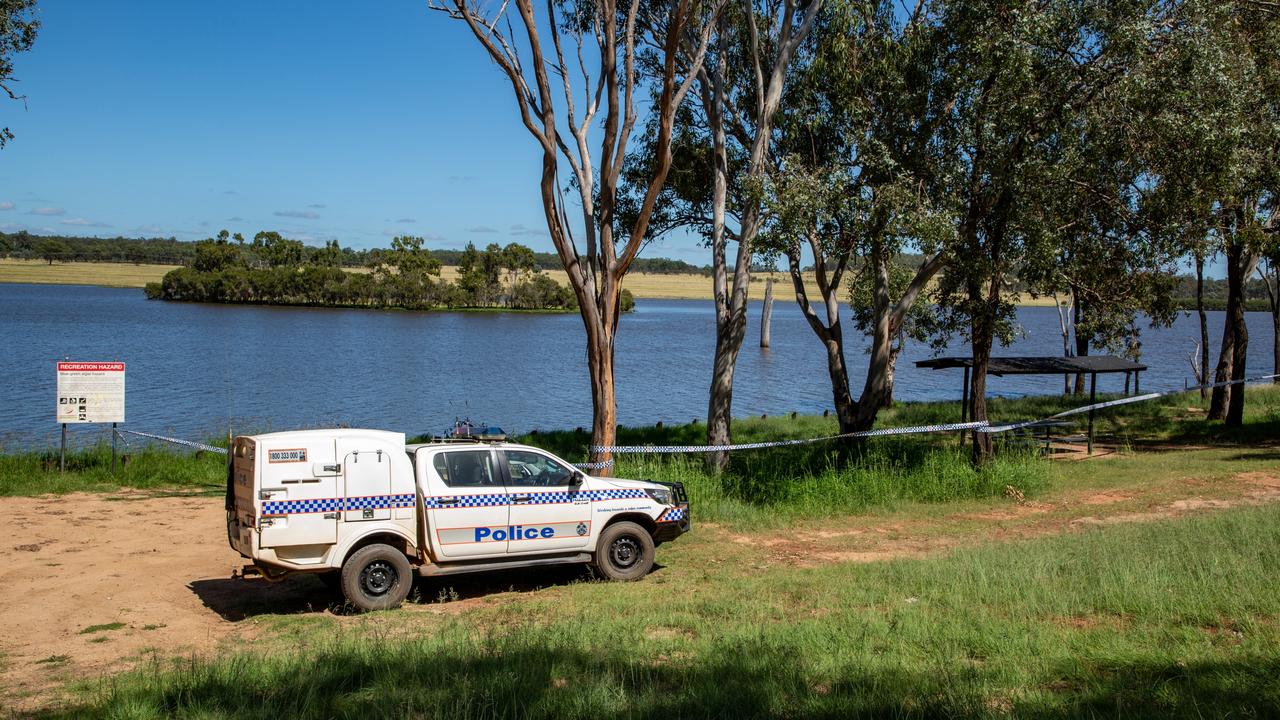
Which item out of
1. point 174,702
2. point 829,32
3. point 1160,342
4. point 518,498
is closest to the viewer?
point 174,702

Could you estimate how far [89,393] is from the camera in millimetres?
17797

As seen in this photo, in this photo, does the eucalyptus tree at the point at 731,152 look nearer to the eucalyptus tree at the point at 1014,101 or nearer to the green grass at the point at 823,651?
the eucalyptus tree at the point at 1014,101

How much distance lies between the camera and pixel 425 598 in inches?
442

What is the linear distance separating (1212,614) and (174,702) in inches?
319

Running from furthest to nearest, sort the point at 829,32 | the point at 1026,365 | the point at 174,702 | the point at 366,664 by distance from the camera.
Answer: the point at 1026,365
the point at 829,32
the point at 366,664
the point at 174,702

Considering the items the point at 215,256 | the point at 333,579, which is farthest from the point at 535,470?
the point at 215,256

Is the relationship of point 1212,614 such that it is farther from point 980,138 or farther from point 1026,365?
point 1026,365

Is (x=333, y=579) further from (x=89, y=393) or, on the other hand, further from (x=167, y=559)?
(x=89, y=393)

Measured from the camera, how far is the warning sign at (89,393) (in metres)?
17.6

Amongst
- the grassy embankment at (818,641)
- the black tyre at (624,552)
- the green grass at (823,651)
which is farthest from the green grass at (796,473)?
the green grass at (823,651)

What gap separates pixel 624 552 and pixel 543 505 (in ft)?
4.05

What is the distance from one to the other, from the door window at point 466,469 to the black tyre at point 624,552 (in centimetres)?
151

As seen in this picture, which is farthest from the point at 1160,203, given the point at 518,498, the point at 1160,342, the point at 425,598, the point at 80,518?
the point at 1160,342

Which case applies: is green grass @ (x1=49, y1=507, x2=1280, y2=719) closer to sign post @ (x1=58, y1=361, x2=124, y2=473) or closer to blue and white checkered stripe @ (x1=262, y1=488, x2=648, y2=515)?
blue and white checkered stripe @ (x1=262, y1=488, x2=648, y2=515)
